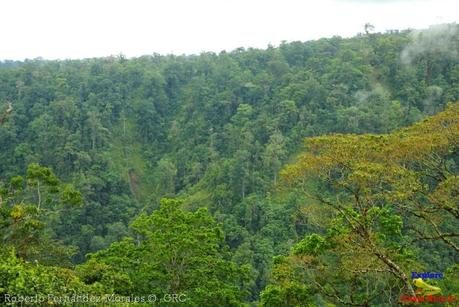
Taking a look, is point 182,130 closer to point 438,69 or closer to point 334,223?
point 438,69

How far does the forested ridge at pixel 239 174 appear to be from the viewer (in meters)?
10.0

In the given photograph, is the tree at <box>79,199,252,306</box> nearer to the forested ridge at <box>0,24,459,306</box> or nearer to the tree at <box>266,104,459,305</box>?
the forested ridge at <box>0,24,459,306</box>

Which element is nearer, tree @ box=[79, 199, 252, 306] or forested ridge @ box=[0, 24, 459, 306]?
forested ridge @ box=[0, 24, 459, 306]

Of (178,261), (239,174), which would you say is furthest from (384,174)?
(239,174)

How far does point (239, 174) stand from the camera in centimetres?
4803

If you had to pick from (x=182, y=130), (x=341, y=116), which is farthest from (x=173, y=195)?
(x=341, y=116)

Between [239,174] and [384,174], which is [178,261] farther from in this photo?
[239,174]

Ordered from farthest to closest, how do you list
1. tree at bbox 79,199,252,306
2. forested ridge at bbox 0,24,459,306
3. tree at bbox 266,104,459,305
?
tree at bbox 79,199,252,306
forested ridge at bbox 0,24,459,306
tree at bbox 266,104,459,305

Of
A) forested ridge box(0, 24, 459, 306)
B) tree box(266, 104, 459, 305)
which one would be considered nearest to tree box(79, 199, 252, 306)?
forested ridge box(0, 24, 459, 306)

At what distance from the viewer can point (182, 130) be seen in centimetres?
6544

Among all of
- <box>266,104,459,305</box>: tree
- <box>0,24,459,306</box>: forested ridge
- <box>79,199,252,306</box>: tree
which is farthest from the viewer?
<box>79,199,252,306</box>: tree

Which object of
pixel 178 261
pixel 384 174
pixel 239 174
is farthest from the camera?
pixel 239 174

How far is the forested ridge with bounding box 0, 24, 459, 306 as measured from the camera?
10.0 m

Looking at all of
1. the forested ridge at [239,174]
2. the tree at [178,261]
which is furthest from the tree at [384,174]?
the tree at [178,261]
